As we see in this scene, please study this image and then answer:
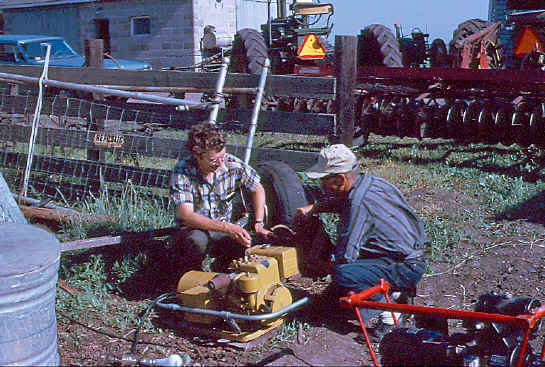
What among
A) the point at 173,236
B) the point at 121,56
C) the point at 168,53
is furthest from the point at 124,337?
the point at 121,56

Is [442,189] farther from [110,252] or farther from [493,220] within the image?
[110,252]

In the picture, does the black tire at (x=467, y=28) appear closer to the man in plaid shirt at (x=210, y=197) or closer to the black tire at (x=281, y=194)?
the black tire at (x=281, y=194)

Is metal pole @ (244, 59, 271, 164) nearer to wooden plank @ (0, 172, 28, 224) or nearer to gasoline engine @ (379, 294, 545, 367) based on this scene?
wooden plank @ (0, 172, 28, 224)

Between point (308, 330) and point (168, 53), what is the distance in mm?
21291

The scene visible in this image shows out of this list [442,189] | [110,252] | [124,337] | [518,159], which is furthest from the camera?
[518,159]

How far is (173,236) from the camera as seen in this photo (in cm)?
436

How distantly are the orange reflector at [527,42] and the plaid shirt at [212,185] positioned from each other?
20.8ft

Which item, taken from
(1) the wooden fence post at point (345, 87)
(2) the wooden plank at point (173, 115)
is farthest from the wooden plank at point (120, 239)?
(1) the wooden fence post at point (345, 87)

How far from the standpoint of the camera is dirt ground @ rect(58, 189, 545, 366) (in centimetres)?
355

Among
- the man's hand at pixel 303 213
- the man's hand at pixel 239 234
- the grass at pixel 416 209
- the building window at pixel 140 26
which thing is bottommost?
the grass at pixel 416 209

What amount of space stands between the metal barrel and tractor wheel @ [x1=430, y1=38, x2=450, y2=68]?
9872 millimetres

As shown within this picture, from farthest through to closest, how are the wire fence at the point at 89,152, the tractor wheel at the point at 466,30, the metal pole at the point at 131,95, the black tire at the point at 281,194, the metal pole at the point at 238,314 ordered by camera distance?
the tractor wheel at the point at 466,30, the wire fence at the point at 89,152, the metal pole at the point at 131,95, the black tire at the point at 281,194, the metal pole at the point at 238,314

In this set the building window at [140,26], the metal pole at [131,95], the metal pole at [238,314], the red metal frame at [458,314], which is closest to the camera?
the red metal frame at [458,314]

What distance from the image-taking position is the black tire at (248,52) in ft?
40.8
